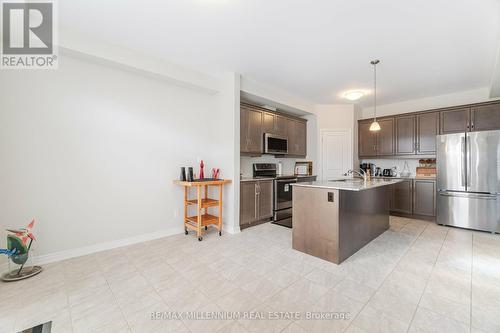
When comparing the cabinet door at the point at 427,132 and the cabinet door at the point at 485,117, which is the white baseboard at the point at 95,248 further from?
the cabinet door at the point at 485,117

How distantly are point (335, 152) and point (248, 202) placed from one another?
9.66ft

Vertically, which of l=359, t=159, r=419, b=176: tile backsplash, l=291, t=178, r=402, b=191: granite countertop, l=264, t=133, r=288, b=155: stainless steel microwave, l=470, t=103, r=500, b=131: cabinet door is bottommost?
l=291, t=178, r=402, b=191: granite countertop

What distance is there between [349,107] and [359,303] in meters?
4.79

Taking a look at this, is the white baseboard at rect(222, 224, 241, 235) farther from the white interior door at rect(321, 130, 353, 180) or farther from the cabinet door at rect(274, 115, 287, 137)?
the white interior door at rect(321, 130, 353, 180)

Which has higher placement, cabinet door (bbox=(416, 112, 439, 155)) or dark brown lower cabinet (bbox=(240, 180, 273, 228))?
cabinet door (bbox=(416, 112, 439, 155))

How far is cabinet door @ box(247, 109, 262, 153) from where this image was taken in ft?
14.0

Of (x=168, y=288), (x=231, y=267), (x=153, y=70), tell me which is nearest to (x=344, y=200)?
(x=231, y=267)

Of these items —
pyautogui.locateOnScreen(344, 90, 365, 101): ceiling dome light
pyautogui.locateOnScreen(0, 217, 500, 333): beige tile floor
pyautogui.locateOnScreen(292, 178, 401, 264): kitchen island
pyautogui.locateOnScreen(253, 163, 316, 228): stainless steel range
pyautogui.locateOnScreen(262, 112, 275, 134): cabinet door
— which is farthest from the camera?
pyautogui.locateOnScreen(262, 112, 275, 134): cabinet door

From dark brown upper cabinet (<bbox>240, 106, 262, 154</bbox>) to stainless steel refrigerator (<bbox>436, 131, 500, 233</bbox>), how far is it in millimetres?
3537

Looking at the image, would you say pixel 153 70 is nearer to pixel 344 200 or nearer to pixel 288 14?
pixel 288 14

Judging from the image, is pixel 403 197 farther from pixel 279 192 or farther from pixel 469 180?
pixel 279 192

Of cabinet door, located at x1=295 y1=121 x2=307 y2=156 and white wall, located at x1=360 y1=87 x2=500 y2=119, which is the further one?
cabinet door, located at x1=295 y1=121 x2=307 y2=156

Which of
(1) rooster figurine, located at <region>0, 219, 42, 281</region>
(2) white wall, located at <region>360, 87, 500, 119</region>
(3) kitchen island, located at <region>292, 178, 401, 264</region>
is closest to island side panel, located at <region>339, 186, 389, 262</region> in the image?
(3) kitchen island, located at <region>292, 178, 401, 264</region>

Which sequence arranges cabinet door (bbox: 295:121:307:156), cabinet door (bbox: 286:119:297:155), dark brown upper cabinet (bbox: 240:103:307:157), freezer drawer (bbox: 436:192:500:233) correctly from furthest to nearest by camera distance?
cabinet door (bbox: 295:121:307:156) → cabinet door (bbox: 286:119:297:155) → dark brown upper cabinet (bbox: 240:103:307:157) → freezer drawer (bbox: 436:192:500:233)
